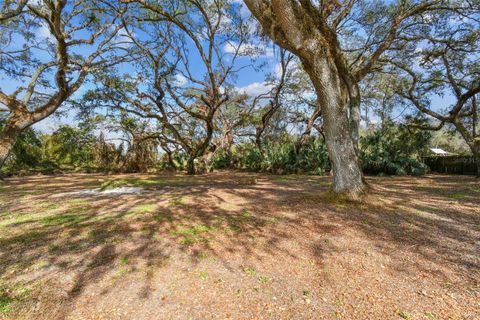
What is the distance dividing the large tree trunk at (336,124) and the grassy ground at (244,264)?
22.5 inches

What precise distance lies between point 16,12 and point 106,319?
7.78m

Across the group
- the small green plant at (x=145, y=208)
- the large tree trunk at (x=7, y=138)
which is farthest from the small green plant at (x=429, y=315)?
the large tree trunk at (x=7, y=138)

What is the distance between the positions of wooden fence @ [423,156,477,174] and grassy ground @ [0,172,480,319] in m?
10.3

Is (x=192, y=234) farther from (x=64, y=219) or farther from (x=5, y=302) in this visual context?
(x=64, y=219)

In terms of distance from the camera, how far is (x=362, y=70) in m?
6.88

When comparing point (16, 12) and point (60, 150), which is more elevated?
point (16, 12)

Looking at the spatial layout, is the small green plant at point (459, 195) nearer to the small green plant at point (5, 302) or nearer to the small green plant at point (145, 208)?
the small green plant at point (145, 208)

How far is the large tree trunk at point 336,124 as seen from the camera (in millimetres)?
4617

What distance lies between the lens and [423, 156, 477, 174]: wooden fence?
39.5 feet

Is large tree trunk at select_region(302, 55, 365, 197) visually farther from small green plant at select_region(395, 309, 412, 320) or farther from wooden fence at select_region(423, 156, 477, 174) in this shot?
wooden fence at select_region(423, 156, 477, 174)

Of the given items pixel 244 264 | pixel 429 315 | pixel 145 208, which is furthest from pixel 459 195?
pixel 145 208

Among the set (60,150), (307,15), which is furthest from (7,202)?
(60,150)

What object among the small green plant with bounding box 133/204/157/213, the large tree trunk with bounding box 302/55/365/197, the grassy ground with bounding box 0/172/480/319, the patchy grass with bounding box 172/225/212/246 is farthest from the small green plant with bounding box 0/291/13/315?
the large tree trunk with bounding box 302/55/365/197

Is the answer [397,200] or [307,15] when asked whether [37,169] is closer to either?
[307,15]
